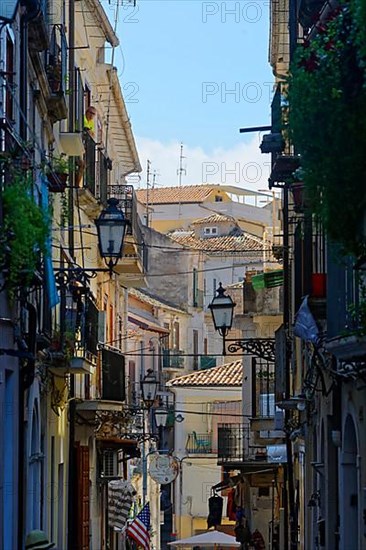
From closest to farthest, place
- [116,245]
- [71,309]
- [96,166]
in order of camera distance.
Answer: [116,245] < [71,309] < [96,166]

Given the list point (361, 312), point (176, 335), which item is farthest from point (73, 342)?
point (176, 335)

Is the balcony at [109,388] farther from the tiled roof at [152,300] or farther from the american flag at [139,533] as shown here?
the tiled roof at [152,300]

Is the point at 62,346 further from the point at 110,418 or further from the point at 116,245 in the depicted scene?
the point at 110,418

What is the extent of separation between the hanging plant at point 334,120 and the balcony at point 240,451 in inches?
972

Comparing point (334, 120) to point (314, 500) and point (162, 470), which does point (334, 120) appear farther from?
point (162, 470)

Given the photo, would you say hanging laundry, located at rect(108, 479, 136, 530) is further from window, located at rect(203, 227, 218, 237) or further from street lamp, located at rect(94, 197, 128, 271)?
window, located at rect(203, 227, 218, 237)

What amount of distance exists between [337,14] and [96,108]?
25331 mm

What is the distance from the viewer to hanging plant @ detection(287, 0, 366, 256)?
1144 centimetres

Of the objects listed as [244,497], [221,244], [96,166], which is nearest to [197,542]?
[244,497]

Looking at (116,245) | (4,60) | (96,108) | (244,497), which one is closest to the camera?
(4,60)

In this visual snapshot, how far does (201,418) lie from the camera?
238 ft

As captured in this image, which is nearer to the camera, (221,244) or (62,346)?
(62,346)

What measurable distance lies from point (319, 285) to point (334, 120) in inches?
368

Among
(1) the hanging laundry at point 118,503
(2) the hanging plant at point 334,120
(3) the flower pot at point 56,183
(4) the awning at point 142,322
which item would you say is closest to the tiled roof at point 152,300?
(4) the awning at point 142,322
